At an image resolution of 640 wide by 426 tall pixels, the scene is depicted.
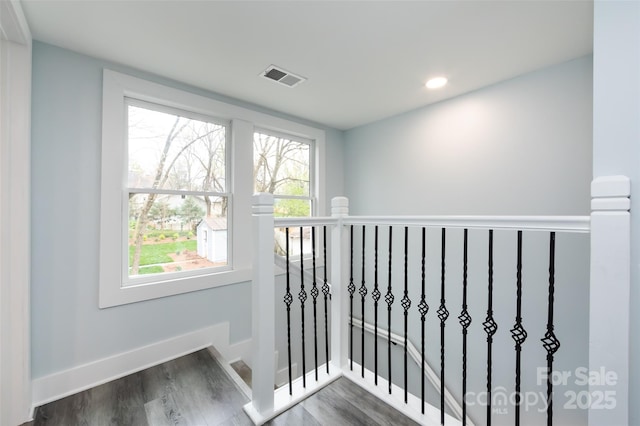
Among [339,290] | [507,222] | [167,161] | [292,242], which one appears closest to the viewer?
[507,222]

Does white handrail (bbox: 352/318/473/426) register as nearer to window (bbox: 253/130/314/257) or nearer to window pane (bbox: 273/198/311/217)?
window (bbox: 253/130/314/257)

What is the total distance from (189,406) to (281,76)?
241cm

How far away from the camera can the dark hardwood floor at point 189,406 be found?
1.43 meters

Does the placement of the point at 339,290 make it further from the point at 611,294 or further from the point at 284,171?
the point at 284,171

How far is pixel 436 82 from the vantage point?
2248 millimetres

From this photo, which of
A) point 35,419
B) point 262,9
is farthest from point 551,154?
point 35,419

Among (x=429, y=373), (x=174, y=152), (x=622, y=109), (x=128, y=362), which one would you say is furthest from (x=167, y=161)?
(x=429, y=373)

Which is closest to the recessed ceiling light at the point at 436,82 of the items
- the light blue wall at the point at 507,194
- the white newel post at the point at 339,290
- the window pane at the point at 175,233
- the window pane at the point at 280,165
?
the light blue wall at the point at 507,194

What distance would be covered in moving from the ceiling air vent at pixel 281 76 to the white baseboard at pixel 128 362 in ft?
7.18

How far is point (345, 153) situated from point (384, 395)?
9.23 ft

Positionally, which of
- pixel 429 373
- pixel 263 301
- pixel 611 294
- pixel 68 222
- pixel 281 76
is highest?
pixel 281 76

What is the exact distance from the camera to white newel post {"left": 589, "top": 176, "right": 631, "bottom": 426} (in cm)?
83

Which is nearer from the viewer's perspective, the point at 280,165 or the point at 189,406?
the point at 189,406

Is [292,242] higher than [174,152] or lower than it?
lower
